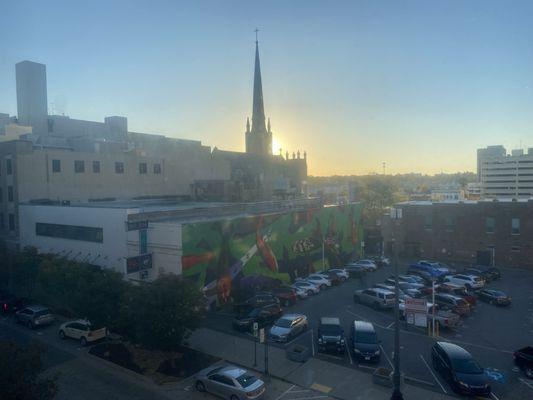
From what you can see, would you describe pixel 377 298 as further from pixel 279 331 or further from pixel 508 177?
pixel 508 177

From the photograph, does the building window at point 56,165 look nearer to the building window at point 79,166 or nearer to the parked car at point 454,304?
the building window at point 79,166

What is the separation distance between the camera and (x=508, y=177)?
490 feet

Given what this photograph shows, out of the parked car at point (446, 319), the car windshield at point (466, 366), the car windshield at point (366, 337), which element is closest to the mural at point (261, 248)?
the car windshield at point (366, 337)

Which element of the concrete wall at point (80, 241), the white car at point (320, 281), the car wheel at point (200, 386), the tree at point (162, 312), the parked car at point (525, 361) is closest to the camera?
the car wheel at point (200, 386)

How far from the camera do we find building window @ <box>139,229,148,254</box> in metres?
27.3

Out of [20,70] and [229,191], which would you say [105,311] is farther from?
[20,70]

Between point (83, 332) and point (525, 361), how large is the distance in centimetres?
2393

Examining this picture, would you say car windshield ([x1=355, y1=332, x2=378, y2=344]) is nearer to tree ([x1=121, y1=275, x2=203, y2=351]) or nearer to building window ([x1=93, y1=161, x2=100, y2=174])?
tree ([x1=121, y1=275, x2=203, y2=351])

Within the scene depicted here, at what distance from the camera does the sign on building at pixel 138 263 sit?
84.1 feet

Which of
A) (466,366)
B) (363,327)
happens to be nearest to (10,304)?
(363,327)

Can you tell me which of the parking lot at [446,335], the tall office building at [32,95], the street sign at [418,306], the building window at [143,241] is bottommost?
the parking lot at [446,335]

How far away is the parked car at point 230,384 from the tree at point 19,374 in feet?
21.6

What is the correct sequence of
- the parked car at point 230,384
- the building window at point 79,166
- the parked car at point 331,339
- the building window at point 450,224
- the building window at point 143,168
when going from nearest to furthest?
the parked car at point 230,384, the parked car at point 331,339, the building window at point 79,166, the building window at point 143,168, the building window at point 450,224

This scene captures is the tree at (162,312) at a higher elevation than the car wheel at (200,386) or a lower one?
higher
